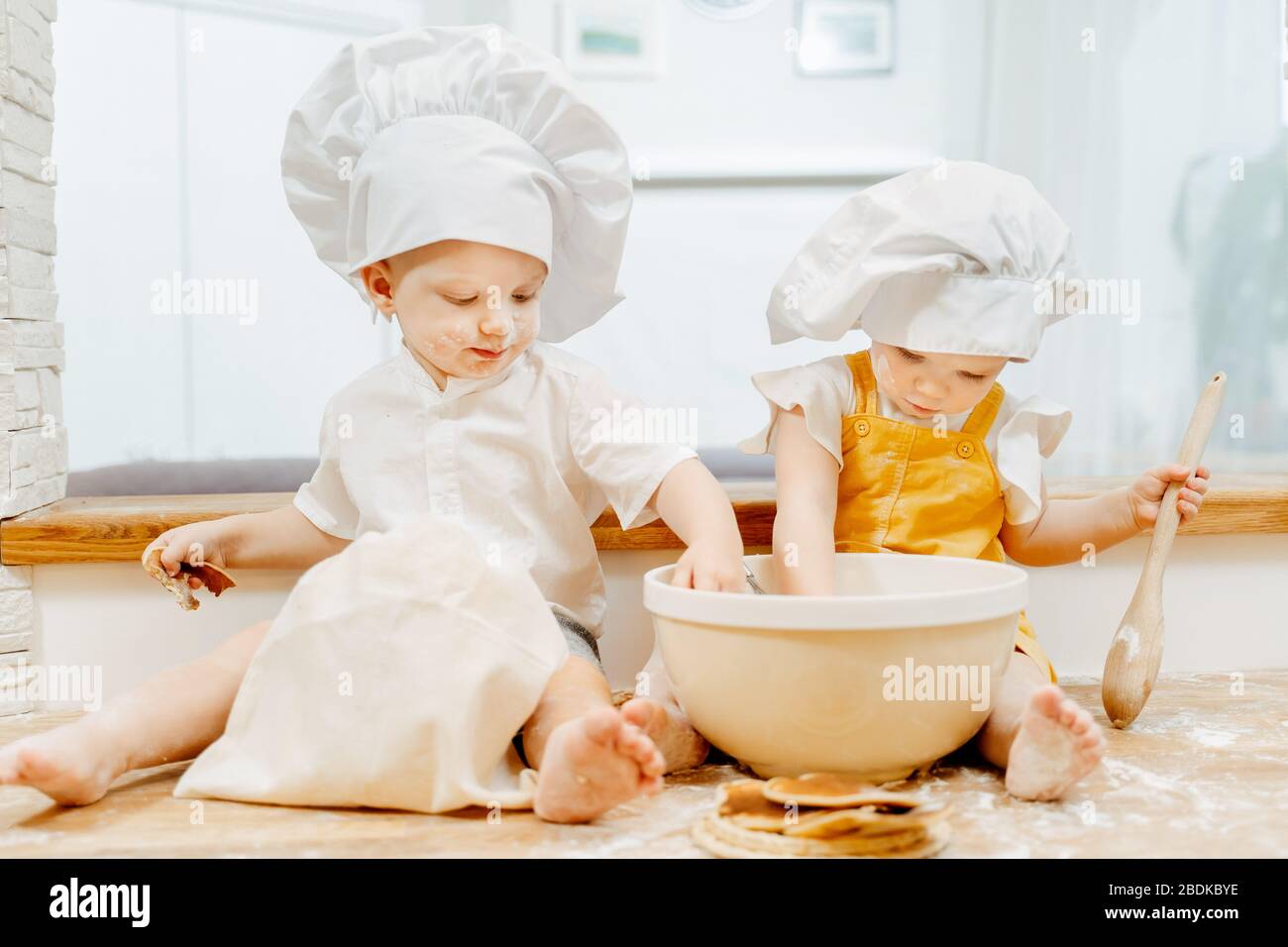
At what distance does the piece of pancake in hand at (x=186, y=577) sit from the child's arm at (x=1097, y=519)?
89cm

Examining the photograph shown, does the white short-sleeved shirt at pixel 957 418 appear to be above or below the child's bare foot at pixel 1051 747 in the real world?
above

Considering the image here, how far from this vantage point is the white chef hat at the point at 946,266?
1.17 m

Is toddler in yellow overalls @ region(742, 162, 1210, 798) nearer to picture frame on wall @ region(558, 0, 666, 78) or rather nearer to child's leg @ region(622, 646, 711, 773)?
child's leg @ region(622, 646, 711, 773)

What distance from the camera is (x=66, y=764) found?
3.18 feet

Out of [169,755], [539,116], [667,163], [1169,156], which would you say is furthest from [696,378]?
[169,755]

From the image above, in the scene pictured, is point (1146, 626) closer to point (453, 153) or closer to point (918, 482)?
point (918, 482)

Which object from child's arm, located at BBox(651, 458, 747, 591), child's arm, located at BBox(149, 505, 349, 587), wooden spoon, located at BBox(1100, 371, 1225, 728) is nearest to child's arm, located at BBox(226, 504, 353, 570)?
child's arm, located at BBox(149, 505, 349, 587)

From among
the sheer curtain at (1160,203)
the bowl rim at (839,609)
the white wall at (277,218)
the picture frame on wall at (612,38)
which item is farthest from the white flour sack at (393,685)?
the picture frame on wall at (612,38)

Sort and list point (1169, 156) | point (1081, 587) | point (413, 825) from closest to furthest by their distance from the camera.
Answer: point (413, 825), point (1081, 587), point (1169, 156)

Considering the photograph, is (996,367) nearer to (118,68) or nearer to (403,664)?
(403,664)

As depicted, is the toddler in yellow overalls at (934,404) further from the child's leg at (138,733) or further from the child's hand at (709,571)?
the child's leg at (138,733)

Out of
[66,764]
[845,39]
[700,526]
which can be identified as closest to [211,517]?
[66,764]
